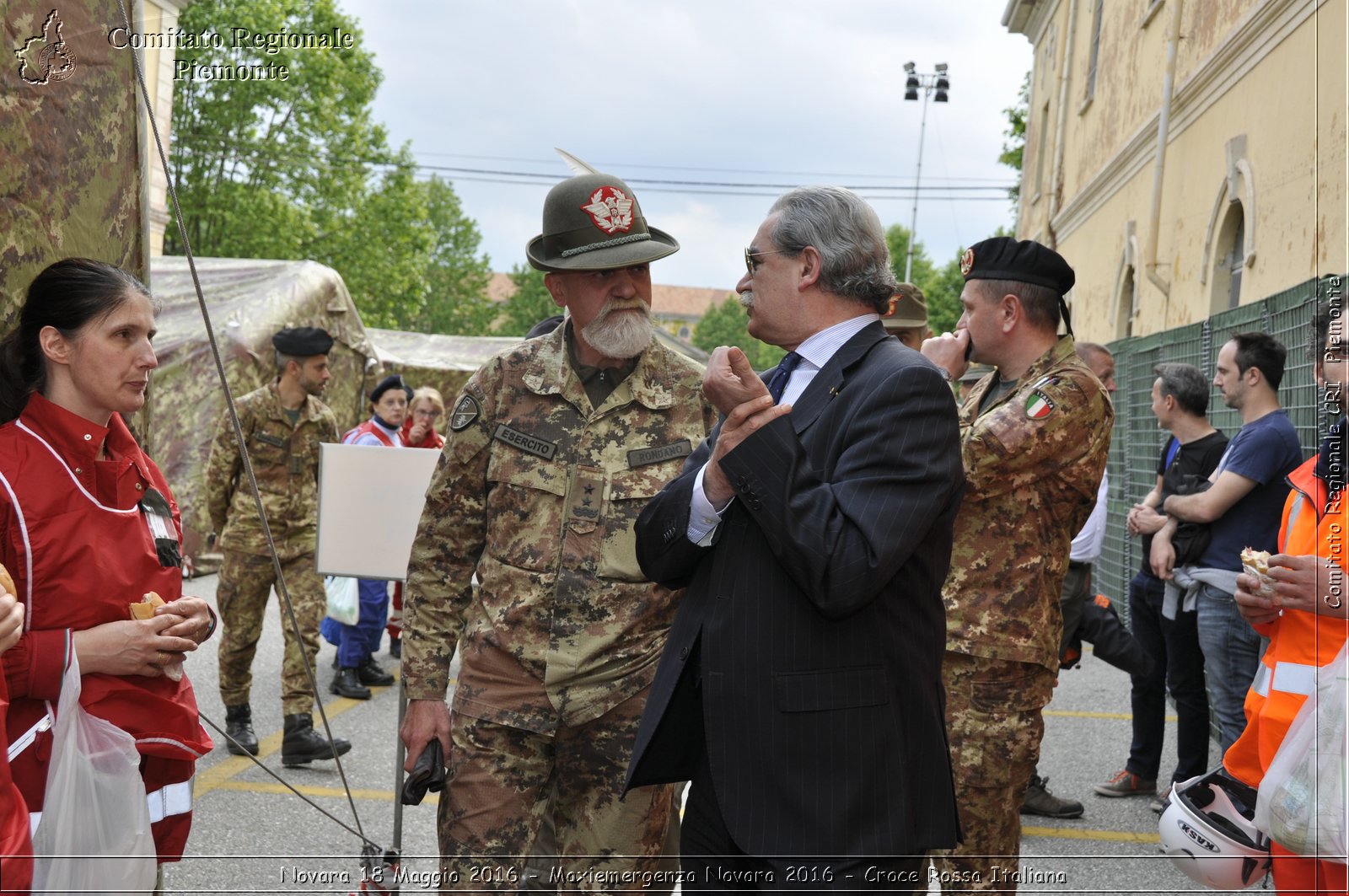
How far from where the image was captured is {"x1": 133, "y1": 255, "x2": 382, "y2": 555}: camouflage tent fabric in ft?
43.7

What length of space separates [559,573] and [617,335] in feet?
2.24

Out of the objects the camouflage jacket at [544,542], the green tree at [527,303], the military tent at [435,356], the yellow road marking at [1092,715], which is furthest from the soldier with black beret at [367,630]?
the green tree at [527,303]

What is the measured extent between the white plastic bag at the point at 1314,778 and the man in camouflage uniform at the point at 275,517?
4.95 m

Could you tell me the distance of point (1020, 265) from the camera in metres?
3.75

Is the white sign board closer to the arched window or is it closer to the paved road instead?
the paved road

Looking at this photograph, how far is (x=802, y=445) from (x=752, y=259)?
442 mm

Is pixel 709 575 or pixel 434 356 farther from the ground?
pixel 434 356

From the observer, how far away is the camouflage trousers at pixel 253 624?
6.60m

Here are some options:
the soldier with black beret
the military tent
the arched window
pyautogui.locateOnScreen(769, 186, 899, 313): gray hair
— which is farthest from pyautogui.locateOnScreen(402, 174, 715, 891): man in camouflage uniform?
the military tent

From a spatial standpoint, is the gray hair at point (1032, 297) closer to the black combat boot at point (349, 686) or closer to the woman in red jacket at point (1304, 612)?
the woman in red jacket at point (1304, 612)

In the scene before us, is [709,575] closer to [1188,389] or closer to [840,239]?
[840,239]

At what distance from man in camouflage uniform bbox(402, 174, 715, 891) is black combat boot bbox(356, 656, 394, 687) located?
5.42 meters

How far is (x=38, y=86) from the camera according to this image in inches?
117

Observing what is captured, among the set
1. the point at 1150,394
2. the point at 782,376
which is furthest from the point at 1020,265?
the point at 1150,394
